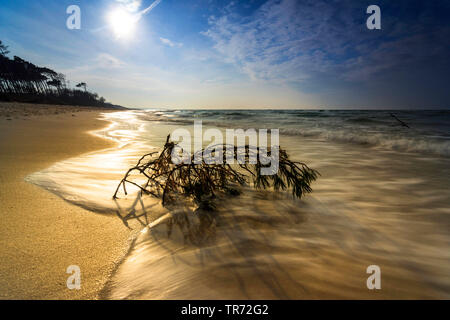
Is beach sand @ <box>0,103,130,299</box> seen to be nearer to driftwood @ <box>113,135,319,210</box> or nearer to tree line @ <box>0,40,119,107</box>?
driftwood @ <box>113,135,319,210</box>

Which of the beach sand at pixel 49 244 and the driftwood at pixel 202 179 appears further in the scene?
the driftwood at pixel 202 179

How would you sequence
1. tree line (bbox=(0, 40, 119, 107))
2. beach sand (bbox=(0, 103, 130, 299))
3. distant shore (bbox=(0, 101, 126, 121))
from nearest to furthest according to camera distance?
beach sand (bbox=(0, 103, 130, 299)) < distant shore (bbox=(0, 101, 126, 121)) < tree line (bbox=(0, 40, 119, 107))

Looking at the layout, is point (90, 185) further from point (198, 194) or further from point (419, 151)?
point (419, 151)

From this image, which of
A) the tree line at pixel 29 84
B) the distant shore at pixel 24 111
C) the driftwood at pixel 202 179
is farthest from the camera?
the tree line at pixel 29 84

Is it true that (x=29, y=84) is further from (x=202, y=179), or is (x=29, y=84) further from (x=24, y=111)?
(x=202, y=179)

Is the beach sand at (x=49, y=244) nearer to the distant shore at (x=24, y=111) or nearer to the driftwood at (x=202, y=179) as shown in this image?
the driftwood at (x=202, y=179)

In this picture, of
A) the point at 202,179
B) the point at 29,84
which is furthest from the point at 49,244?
the point at 29,84

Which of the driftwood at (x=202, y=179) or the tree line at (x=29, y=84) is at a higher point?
the tree line at (x=29, y=84)

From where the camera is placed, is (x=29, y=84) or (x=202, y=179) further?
(x=29, y=84)

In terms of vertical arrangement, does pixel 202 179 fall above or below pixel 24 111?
below

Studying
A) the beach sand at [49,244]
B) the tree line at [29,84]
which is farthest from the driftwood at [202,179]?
the tree line at [29,84]

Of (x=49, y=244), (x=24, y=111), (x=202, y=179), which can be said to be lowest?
(x=49, y=244)

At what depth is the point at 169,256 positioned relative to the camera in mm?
1260

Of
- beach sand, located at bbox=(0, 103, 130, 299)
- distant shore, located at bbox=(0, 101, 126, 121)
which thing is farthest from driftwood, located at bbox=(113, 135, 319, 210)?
distant shore, located at bbox=(0, 101, 126, 121)
